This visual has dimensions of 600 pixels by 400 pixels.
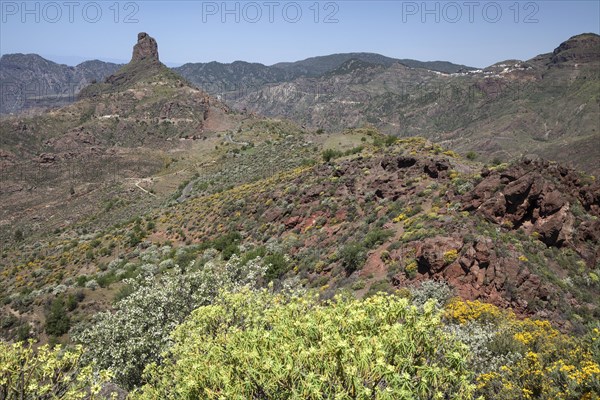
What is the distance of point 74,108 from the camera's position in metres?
156

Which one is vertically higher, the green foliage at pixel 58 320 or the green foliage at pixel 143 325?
the green foliage at pixel 143 325

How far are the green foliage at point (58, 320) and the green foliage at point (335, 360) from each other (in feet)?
72.7

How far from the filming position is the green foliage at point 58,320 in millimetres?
26641

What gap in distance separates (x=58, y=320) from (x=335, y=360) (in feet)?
89.9

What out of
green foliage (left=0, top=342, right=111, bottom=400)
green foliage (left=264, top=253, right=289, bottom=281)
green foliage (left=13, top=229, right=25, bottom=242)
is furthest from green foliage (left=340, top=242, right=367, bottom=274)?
green foliage (left=13, top=229, right=25, bottom=242)

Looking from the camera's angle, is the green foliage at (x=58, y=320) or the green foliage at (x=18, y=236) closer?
the green foliage at (x=58, y=320)

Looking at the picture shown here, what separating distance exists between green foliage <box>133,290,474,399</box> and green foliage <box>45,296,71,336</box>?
2216 centimetres

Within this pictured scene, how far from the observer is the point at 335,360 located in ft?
22.2

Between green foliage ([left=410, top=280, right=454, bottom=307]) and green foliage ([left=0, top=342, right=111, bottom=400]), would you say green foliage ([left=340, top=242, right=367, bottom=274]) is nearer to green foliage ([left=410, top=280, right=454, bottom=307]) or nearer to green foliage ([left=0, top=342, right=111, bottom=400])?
green foliage ([left=410, top=280, right=454, bottom=307])

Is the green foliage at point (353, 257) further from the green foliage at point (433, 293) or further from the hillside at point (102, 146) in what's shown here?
the hillside at point (102, 146)

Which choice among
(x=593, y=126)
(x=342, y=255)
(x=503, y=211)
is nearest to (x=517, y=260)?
(x=503, y=211)

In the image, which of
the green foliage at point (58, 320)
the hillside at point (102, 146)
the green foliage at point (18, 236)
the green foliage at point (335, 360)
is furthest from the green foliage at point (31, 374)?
the green foliage at point (18, 236)

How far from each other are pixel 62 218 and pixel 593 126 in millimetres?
205427

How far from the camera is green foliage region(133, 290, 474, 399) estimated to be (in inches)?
255
